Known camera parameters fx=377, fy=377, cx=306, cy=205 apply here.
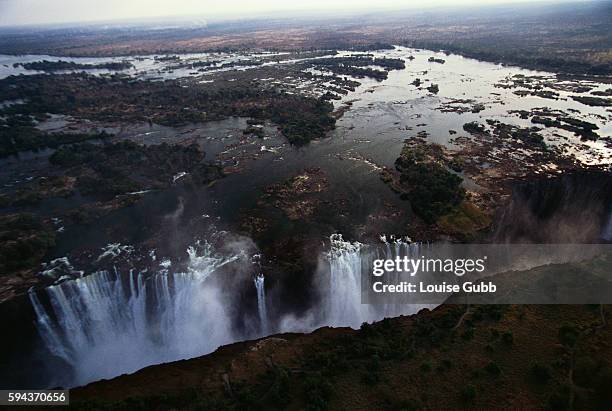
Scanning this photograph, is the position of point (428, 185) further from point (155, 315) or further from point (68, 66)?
point (68, 66)

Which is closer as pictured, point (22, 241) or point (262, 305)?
point (262, 305)

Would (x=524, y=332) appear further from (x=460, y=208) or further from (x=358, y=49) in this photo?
(x=358, y=49)

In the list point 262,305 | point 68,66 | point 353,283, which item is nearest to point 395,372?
point 353,283

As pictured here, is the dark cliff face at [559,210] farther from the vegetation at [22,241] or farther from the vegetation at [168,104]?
the vegetation at [22,241]

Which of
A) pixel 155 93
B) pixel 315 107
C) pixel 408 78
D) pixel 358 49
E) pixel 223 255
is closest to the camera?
pixel 223 255

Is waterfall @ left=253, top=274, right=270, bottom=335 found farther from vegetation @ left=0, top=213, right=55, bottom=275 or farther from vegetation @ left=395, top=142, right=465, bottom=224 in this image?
vegetation @ left=0, top=213, right=55, bottom=275

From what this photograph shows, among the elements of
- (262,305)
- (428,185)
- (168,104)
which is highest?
(168,104)

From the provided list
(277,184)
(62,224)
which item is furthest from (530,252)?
(62,224)
